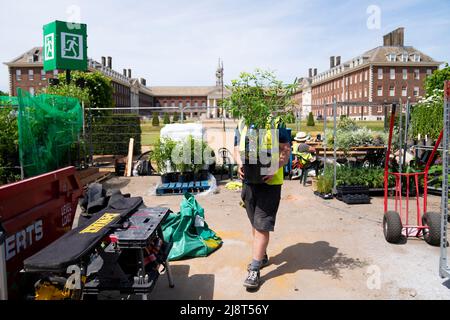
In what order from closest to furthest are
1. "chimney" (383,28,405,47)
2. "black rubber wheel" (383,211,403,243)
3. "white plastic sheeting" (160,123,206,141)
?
1. "black rubber wheel" (383,211,403,243)
2. "white plastic sheeting" (160,123,206,141)
3. "chimney" (383,28,405,47)

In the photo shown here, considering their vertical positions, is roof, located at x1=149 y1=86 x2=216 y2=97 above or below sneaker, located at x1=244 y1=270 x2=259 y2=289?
above

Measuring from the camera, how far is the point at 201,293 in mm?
3943

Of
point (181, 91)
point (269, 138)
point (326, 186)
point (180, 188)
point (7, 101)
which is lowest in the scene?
point (180, 188)

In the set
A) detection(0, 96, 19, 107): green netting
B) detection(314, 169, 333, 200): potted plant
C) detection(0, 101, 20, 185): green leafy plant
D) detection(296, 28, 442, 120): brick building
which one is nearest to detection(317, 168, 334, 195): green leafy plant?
detection(314, 169, 333, 200): potted plant

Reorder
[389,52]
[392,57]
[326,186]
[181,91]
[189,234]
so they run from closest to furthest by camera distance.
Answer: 1. [189,234]
2. [326,186]
3. [392,57]
4. [389,52]
5. [181,91]

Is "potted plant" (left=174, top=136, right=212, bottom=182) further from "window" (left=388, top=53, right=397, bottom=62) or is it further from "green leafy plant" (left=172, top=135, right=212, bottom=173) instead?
"window" (left=388, top=53, right=397, bottom=62)

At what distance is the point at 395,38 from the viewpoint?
244 ft

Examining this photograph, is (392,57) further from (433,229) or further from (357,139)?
(433,229)

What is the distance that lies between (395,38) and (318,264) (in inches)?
3214

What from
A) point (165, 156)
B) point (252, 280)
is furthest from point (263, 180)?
point (165, 156)

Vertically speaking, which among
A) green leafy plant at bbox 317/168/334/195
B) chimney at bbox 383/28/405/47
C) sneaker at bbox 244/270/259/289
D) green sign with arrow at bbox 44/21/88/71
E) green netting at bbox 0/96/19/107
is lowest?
sneaker at bbox 244/270/259/289

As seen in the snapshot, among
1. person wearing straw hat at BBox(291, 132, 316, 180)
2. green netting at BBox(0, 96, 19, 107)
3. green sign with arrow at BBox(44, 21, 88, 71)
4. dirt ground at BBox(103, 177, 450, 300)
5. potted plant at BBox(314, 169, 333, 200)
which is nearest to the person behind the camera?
dirt ground at BBox(103, 177, 450, 300)

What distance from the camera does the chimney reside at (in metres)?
74.1

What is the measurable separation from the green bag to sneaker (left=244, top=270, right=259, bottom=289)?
3.69ft
